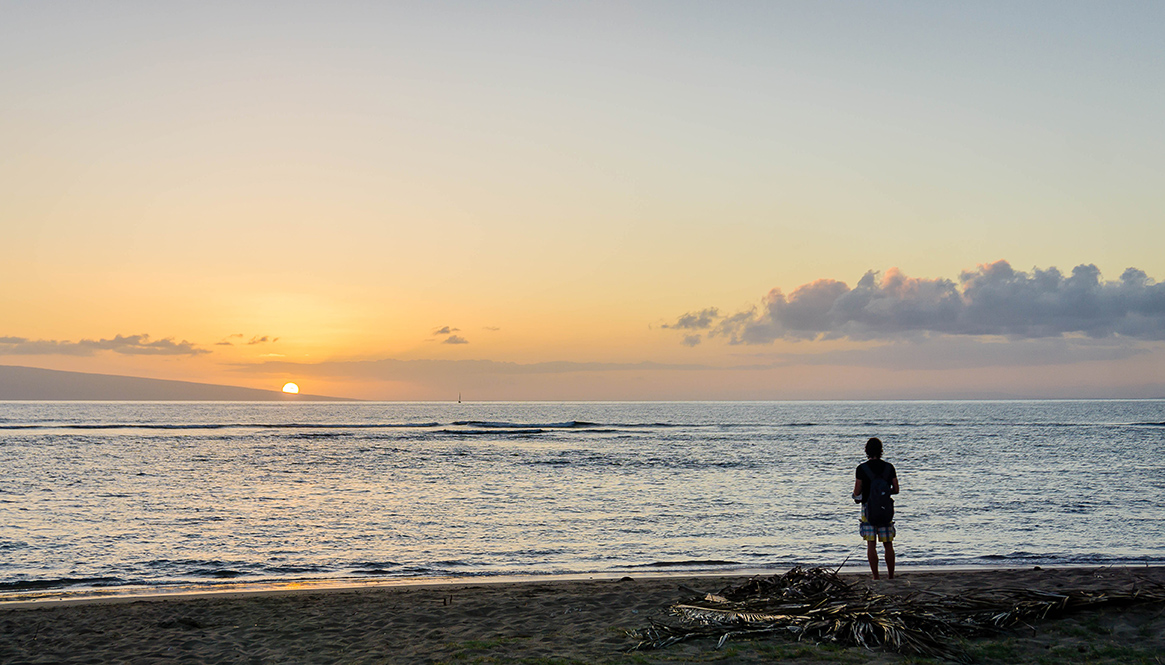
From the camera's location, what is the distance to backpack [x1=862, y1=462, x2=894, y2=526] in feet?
35.4

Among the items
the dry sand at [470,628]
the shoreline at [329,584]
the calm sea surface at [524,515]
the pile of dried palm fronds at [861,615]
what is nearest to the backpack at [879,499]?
Answer: the dry sand at [470,628]

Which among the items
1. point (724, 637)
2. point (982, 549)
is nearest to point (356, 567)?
point (724, 637)

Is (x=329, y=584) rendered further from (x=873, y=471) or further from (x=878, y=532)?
(x=873, y=471)

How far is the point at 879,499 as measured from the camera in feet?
35.6

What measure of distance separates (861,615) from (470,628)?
4.51 meters

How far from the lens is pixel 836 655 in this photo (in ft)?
23.2

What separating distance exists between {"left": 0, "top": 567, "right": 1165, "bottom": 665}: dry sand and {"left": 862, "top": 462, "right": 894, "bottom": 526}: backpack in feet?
3.14

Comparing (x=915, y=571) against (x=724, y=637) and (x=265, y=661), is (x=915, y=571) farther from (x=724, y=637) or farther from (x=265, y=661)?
(x=265, y=661)

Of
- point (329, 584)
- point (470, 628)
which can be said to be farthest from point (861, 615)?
point (329, 584)

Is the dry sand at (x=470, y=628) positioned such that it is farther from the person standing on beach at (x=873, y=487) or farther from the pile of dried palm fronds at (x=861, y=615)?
the person standing on beach at (x=873, y=487)

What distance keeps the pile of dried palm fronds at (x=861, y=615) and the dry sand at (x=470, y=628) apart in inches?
7.6

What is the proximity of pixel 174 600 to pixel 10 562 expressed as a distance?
676 centimetres

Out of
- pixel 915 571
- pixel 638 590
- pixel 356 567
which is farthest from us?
pixel 356 567

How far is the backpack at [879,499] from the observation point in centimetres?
1080
